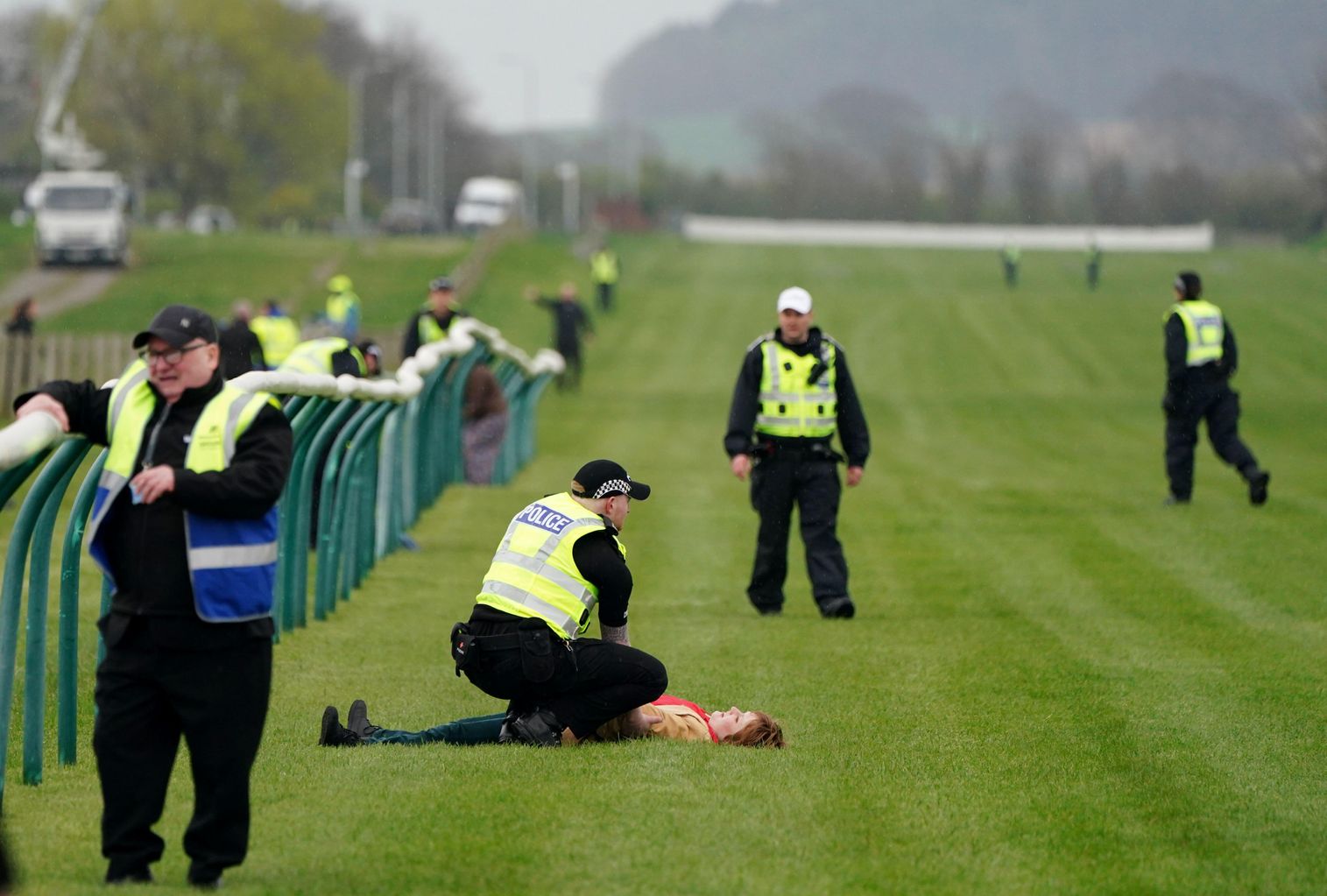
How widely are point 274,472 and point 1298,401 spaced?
109ft

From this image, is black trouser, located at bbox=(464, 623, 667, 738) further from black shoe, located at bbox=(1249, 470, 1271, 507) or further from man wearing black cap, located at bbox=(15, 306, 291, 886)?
black shoe, located at bbox=(1249, 470, 1271, 507)

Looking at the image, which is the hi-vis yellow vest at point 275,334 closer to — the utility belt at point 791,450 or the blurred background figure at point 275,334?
the blurred background figure at point 275,334

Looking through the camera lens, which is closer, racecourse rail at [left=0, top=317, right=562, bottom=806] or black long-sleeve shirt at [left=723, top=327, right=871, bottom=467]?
racecourse rail at [left=0, top=317, right=562, bottom=806]

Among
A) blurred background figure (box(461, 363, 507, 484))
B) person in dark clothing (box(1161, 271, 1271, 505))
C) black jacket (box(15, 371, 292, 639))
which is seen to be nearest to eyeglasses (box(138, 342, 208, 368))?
black jacket (box(15, 371, 292, 639))

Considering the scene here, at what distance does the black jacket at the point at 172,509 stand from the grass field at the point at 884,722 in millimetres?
793

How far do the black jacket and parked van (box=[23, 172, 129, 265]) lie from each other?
4916cm

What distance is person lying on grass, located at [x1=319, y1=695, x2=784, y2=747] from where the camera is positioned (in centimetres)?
733

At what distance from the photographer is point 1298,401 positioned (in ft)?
118

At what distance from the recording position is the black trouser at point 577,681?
740cm

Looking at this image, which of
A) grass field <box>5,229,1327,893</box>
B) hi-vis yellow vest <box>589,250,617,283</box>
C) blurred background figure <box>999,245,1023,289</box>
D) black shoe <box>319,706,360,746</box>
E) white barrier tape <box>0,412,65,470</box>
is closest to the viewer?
white barrier tape <box>0,412,65,470</box>

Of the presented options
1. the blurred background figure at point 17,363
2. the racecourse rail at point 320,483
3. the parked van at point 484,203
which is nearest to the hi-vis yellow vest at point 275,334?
the racecourse rail at point 320,483

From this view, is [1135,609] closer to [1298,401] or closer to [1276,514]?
[1276,514]

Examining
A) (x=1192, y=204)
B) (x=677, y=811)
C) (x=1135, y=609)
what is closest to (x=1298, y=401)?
(x=1135, y=609)

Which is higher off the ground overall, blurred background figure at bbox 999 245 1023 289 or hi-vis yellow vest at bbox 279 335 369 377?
hi-vis yellow vest at bbox 279 335 369 377
